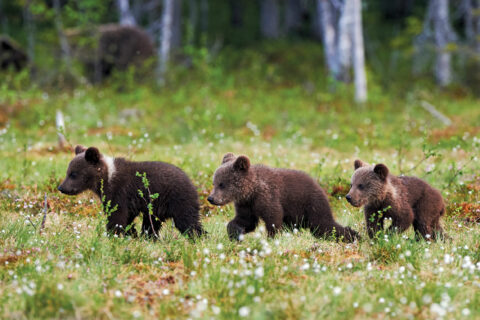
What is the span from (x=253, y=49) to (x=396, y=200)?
26.0 m

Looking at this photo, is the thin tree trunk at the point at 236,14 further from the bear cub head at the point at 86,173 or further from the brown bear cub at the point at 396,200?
the brown bear cub at the point at 396,200

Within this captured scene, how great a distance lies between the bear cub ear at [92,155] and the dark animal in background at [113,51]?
1479 centimetres

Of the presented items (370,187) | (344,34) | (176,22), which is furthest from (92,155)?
(176,22)

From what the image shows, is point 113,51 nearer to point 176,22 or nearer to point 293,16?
point 176,22

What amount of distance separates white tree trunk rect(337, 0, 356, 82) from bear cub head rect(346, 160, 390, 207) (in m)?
12.9

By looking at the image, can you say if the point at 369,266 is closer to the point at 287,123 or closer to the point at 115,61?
the point at 287,123

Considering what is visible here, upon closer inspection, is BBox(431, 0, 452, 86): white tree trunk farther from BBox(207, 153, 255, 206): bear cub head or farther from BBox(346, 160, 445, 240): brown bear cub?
BBox(207, 153, 255, 206): bear cub head

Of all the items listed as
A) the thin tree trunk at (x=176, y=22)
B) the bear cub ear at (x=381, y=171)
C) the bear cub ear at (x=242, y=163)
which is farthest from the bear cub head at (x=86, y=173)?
the thin tree trunk at (x=176, y=22)

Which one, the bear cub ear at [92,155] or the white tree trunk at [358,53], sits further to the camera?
the white tree trunk at [358,53]

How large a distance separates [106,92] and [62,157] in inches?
336

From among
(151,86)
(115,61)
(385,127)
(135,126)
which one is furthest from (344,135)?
(115,61)

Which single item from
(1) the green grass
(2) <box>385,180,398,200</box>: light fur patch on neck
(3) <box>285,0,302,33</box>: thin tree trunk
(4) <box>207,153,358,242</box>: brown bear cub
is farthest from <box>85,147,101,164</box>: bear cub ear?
(3) <box>285,0,302,33</box>: thin tree trunk

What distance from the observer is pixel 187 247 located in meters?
5.71

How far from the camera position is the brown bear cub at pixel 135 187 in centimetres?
664
